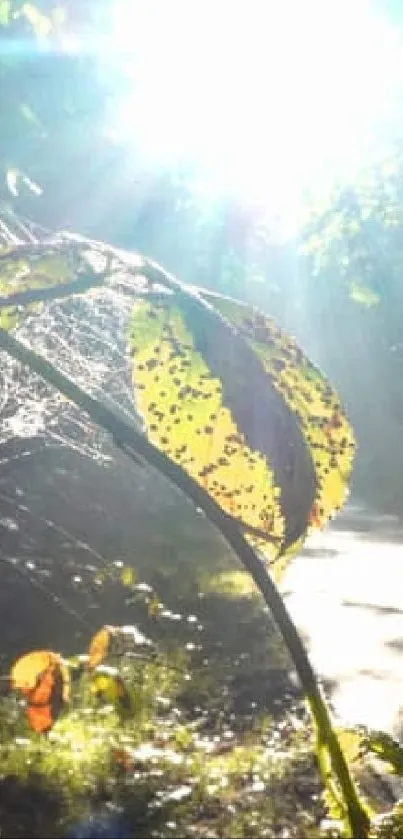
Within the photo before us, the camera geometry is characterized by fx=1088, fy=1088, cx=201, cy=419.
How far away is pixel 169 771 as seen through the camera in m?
4.60

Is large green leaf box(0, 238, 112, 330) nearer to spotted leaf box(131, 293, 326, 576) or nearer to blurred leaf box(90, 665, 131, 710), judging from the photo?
spotted leaf box(131, 293, 326, 576)

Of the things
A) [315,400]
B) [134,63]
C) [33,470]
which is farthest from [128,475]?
[315,400]

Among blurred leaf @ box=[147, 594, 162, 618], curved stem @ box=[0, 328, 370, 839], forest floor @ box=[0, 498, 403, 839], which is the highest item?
blurred leaf @ box=[147, 594, 162, 618]

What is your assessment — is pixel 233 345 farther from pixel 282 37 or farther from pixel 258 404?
pixel 282 37

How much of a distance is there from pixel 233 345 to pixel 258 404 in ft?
0.07

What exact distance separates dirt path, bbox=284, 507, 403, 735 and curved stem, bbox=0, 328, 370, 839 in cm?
404

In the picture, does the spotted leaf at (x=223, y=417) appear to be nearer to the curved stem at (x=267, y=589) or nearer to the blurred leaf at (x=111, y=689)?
the curved stem at (x=267, y=589)

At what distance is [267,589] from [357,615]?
21.7 ft

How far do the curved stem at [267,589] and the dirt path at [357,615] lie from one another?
4.04 metres

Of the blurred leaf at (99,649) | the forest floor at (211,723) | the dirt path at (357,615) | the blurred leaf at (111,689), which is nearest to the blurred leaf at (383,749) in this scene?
the blurred leaf at (99,649)

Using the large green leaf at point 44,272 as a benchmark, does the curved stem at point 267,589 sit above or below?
below

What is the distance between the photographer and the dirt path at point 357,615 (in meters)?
5.30

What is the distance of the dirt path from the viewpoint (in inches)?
209

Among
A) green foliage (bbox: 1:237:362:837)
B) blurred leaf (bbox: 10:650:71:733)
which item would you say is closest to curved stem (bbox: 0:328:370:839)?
green foliage (bbox: 1:237:362:837)
